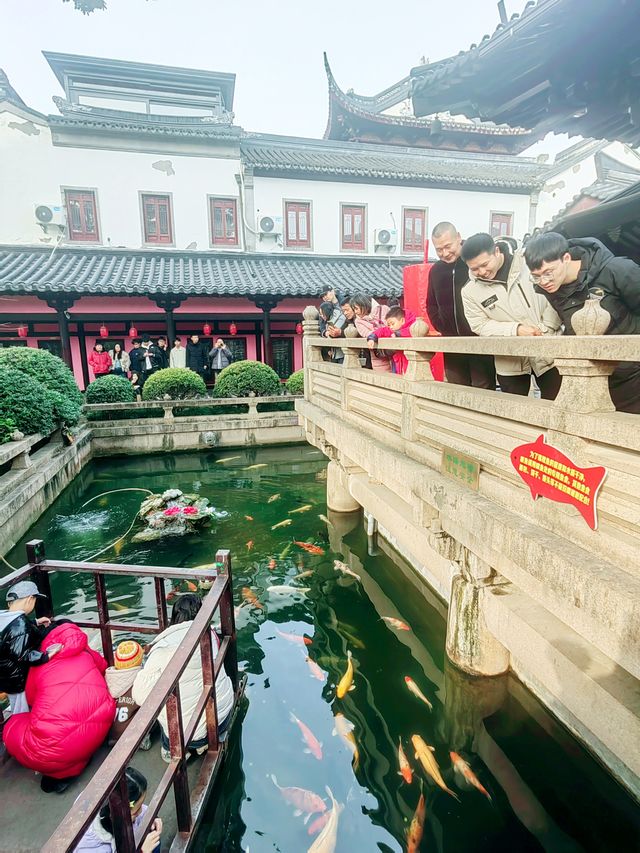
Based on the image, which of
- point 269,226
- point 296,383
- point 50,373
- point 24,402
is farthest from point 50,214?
point 296,383

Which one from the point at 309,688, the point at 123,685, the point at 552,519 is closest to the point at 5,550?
the point at 123,685

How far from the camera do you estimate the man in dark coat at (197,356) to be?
1577 cm

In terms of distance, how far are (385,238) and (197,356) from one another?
871cm

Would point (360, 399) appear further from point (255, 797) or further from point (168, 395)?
point (168, 395)

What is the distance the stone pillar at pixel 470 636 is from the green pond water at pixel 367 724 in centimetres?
16

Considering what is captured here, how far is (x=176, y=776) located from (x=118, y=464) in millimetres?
10752

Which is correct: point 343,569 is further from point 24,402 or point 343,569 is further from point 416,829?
point 24,402

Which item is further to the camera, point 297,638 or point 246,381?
point 246,381

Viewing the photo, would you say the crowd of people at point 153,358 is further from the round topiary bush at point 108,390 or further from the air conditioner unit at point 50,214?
the air conditioner unit at point 50,214

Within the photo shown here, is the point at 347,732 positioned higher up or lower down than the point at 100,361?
lower down

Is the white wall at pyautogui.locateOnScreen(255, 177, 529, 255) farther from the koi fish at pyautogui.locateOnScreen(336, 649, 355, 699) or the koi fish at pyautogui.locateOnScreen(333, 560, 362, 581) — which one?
the koi fish at pyautogui.locateOnScreen(336, 649, 355, 699)

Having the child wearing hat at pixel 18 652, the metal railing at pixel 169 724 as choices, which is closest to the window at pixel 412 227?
the metal railing at pixel 169 724

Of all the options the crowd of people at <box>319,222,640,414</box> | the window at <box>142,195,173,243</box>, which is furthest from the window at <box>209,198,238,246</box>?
the crowd of people at <box>319,222,640,414</box>

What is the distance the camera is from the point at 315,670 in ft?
16.6
